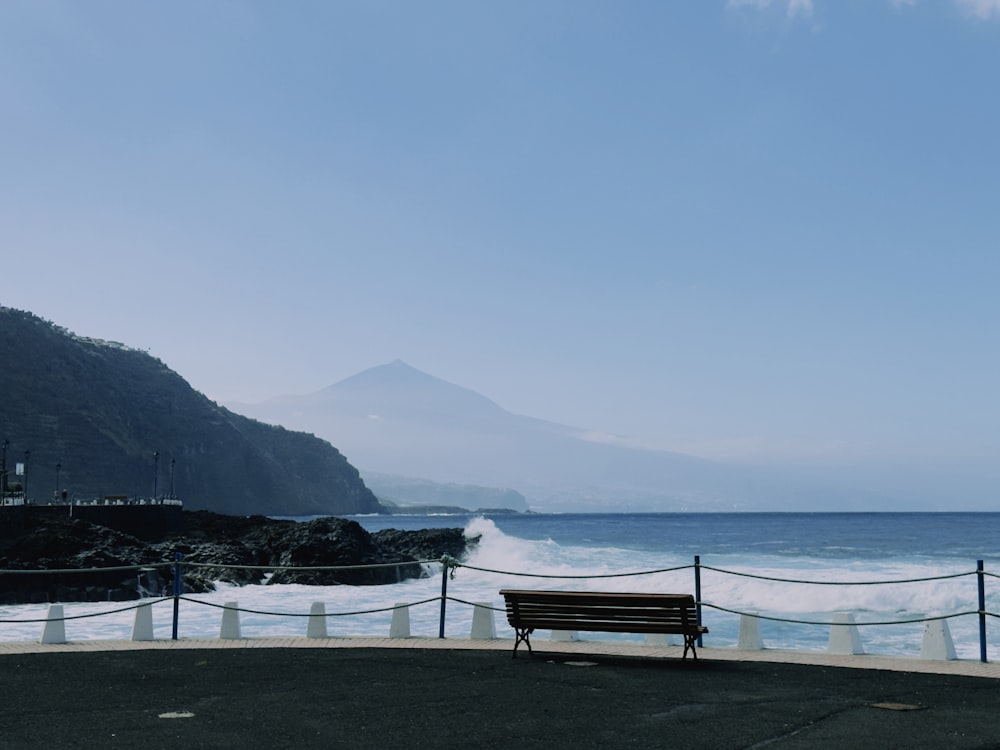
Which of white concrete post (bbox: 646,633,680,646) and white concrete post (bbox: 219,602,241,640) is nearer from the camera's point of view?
white concrete post (bbox: 646,633,680,646)

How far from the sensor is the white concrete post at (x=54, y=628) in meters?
15.4

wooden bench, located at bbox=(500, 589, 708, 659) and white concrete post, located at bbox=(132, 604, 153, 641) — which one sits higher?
wooden bench, located at bbox=(500, 589, 708, 659)

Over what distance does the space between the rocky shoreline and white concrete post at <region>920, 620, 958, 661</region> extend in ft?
93.2

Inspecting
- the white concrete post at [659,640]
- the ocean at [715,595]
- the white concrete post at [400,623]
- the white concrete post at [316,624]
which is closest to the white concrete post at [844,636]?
the ocean at [715,595]

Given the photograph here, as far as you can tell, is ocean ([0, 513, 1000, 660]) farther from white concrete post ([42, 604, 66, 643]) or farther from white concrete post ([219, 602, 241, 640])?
white concrete post ([42, 604, 66, 643])

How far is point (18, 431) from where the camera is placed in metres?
165

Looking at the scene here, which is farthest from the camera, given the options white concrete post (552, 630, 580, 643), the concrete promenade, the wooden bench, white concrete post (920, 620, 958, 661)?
white concrete post (552, 630, 580, 643)

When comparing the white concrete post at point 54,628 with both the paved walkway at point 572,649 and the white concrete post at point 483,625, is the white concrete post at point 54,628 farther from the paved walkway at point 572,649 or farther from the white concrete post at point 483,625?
the white concrete post at point 483,625

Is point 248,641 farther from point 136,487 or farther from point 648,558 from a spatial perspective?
point 136,487

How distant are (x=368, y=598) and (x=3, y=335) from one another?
152m

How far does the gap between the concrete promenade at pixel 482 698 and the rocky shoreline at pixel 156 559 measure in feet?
88.4

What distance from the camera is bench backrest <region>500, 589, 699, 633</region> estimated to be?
1261cm

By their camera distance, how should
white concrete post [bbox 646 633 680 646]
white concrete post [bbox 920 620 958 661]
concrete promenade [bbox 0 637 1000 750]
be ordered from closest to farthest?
concrete promenade [bbox 0 637 1000 750], white concrete post [bbox 920 620 958 661], white concrete post [bbox 646 633 680 646]

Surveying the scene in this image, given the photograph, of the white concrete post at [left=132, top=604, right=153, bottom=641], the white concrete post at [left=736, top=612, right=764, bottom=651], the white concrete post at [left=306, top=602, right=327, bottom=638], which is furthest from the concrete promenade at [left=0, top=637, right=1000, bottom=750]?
the white concrete post at [left=306, top=602, right=327, bottom=638]
